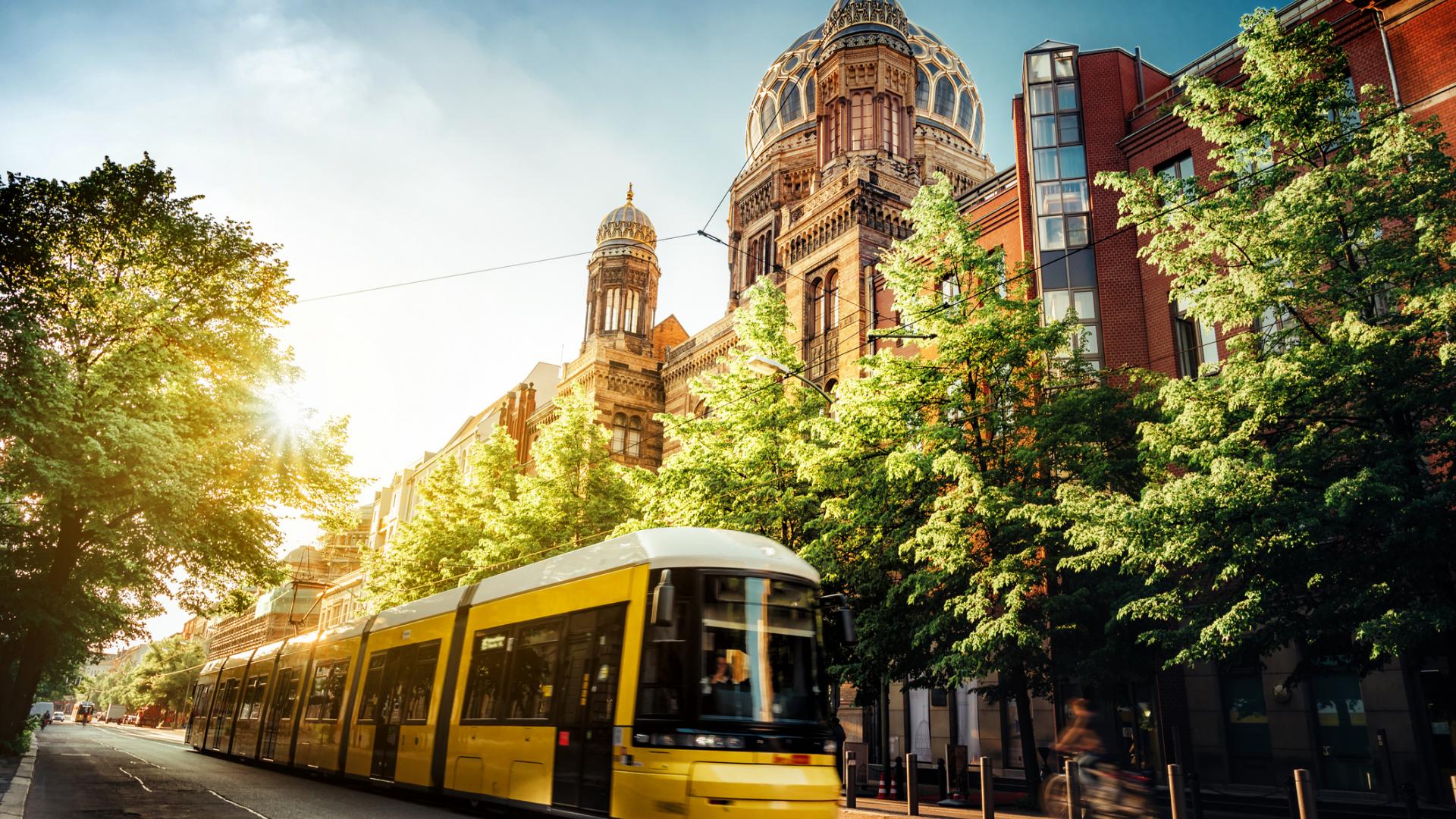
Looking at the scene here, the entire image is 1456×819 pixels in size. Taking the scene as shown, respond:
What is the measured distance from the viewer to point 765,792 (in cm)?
916

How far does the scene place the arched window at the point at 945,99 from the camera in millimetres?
68625

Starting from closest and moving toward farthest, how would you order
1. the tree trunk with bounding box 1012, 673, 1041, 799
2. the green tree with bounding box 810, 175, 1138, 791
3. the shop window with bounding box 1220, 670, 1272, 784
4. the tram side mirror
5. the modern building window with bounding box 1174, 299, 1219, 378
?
1. the tram side mirror
2. the green tree with bounding box 810, 175, 1138, 791
3. the tree trunk with bounding box 1012, 673, 1041, 799
4. the shop window with bounding box 1220, 670, 1272, 784
5. the modern building window with bounding box 1174, 299, 1219, 378

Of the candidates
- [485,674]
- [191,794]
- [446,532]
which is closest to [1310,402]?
[485,674]

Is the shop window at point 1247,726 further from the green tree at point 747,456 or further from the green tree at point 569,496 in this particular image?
the green tree at point 569,496

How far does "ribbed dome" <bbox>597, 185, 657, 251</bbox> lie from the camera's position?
213ft

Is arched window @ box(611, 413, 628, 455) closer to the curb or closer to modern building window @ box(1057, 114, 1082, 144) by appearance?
modern building window @ box(1057, 114, 1082, 144)

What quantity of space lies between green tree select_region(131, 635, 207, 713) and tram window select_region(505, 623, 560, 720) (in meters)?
95.5

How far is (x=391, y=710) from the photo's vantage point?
1577 centimetres

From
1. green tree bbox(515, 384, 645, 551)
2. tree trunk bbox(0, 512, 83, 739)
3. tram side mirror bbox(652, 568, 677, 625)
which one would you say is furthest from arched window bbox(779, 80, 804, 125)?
tram side mirror bbox(652, 568, 677, 625)

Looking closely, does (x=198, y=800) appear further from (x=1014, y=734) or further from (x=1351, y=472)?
(x=1014, y=734)

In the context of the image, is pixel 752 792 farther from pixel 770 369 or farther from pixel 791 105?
pixel 791 105

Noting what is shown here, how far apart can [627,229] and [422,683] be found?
5352 cm

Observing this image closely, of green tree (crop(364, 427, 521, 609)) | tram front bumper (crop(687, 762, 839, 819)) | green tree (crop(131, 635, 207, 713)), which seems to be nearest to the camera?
tram front bumper (crop(687, 762, 839, 819))

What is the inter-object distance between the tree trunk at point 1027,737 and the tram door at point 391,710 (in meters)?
10.6
